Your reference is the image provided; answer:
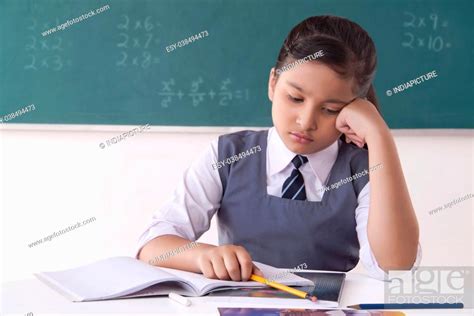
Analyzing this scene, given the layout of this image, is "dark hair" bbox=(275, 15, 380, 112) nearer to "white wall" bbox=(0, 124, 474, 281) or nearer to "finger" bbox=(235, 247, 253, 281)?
"finger" bbox=(235, 247, 253, 281)

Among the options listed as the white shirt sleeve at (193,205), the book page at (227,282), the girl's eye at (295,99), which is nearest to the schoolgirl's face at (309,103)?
the girl's eye at (295,99)

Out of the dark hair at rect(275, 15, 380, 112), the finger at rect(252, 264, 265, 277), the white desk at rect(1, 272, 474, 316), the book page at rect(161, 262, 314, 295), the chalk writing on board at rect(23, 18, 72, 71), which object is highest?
the chalk writing on board at rect(23, 18, 72, 71)

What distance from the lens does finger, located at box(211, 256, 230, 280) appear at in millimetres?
1462

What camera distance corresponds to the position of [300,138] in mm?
1809

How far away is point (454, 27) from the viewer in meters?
3.16

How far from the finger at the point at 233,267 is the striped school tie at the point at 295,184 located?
1.61 ft

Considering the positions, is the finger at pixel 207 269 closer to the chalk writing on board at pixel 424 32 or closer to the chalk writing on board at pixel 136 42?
the chalk writing on board at pixel 136 42

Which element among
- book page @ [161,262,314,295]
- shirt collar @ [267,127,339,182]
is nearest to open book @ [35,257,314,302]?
book page @ [161,262,314,295]

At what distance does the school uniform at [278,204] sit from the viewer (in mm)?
1879

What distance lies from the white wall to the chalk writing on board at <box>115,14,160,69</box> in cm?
29

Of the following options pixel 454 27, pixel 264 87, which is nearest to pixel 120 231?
pixel 264 87

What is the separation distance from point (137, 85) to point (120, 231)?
63cm

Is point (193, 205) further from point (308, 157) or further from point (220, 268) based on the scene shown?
point (220, 268)

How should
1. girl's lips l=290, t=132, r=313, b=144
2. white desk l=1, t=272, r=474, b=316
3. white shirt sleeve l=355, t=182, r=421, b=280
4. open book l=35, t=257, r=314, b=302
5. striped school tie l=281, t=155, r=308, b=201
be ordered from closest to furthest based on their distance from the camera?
1. white desk l=1, t=272, r=474, b=316
2. open book l=35, t=257, r=314, b=302
3. white shirt sleeve l=355, t=182, r=421, b=280
4. girl's lips l=290, t=132, r=313, b=144
5. striped school tie l=281, t=155, r=308, b=201
